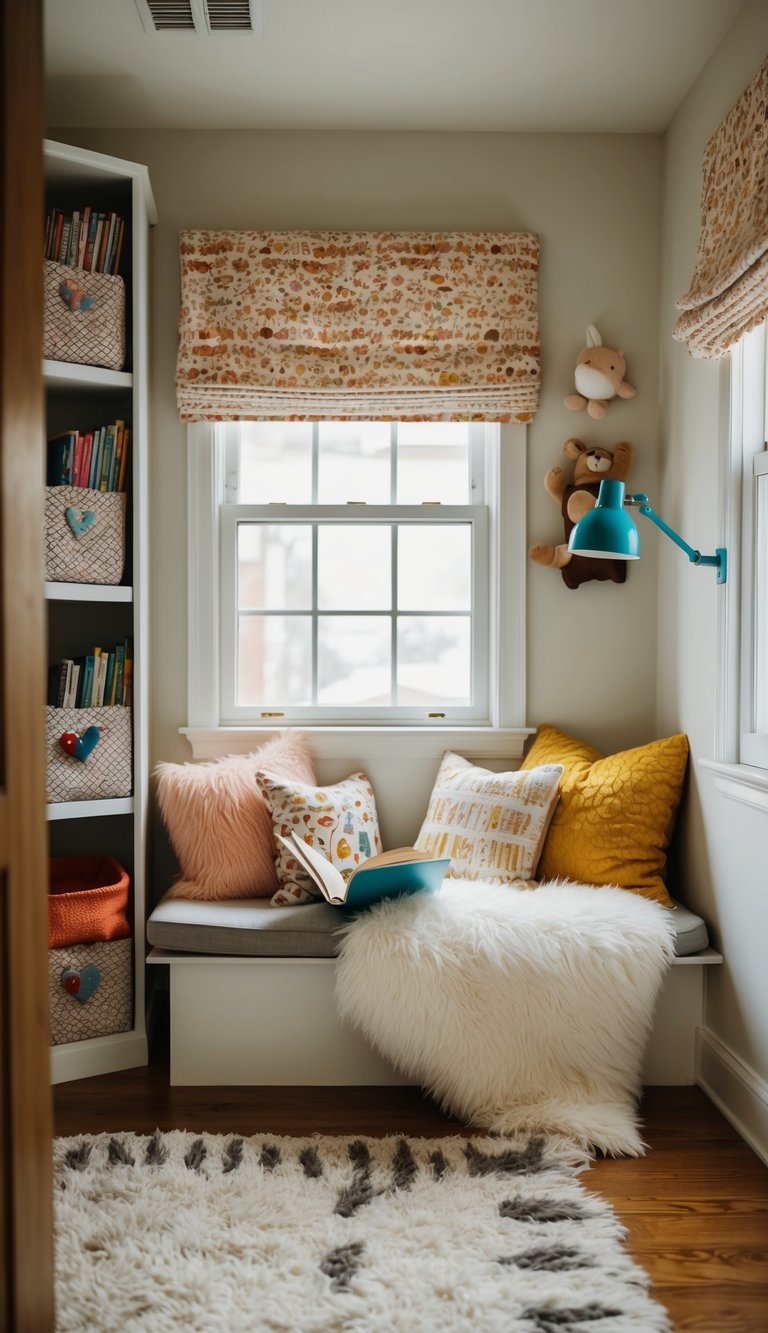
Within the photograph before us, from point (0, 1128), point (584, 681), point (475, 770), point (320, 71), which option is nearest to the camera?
point (0, 1128)

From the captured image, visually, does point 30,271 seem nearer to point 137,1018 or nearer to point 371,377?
point 371,377

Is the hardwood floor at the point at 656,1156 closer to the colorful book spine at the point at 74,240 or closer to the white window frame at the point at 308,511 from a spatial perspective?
the white window frame at the point at 308,511

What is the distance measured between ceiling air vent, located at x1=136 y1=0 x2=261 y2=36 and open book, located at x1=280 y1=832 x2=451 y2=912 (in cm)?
206

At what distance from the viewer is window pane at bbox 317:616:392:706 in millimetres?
3107

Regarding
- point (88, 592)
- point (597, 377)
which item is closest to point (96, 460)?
point (88, 592)

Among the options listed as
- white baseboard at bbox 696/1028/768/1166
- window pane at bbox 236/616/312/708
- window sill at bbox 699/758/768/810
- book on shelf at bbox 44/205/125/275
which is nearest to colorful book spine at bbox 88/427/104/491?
book on shelf at bbox 44/205/125/275

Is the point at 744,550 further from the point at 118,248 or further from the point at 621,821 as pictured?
the point at 118,248

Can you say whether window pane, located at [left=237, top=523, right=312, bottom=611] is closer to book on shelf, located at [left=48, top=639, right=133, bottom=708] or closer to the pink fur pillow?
book on shelf, located at [left=48, top=639, right=133, bottom=708]

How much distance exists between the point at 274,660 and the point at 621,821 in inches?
46.8

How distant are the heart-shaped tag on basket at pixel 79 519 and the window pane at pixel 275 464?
2.00ft

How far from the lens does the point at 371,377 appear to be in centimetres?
293

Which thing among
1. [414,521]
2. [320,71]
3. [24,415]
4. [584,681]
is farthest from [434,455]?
[24,415]

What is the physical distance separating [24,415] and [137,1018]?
1996 mm

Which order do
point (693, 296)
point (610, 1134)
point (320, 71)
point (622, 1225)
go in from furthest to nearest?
point (320, 71) < point (693, 296) < point (610, 1134) < point (622, 1225)
